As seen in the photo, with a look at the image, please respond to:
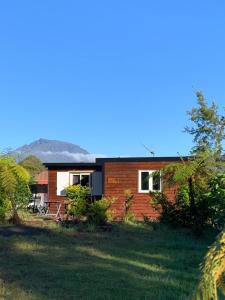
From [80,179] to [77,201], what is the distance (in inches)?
472

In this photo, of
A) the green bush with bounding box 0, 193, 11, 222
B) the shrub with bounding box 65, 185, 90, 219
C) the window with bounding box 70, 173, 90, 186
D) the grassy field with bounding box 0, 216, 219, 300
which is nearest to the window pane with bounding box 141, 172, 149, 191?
the window with bounding box 70, 173, 90, 186

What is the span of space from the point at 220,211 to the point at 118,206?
575 inches

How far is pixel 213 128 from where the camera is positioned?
146 ft

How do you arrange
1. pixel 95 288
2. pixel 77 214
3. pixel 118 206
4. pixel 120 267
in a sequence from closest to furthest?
1. pixel 95 288
2. pixel 120 267
3. pixel 77 214
4. pixel 118 206

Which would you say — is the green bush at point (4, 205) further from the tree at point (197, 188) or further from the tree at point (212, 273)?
the tree at point (212, 273)

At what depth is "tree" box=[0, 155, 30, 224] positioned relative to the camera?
17.2 meters

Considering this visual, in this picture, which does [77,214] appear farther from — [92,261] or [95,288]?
[95,288]

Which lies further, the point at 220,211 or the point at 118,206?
the point at 118,206

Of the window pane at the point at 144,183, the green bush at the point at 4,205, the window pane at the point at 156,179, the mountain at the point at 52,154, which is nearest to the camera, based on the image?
the window pane at the point at 156,179

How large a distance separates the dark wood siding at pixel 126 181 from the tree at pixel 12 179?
10.1 meters

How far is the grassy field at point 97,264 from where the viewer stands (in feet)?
24.7

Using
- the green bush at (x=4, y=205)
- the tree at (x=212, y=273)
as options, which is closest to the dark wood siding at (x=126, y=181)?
the green bush at (x=4, y=205)

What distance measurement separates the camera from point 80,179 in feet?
105

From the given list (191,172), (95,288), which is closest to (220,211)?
(191,172)
